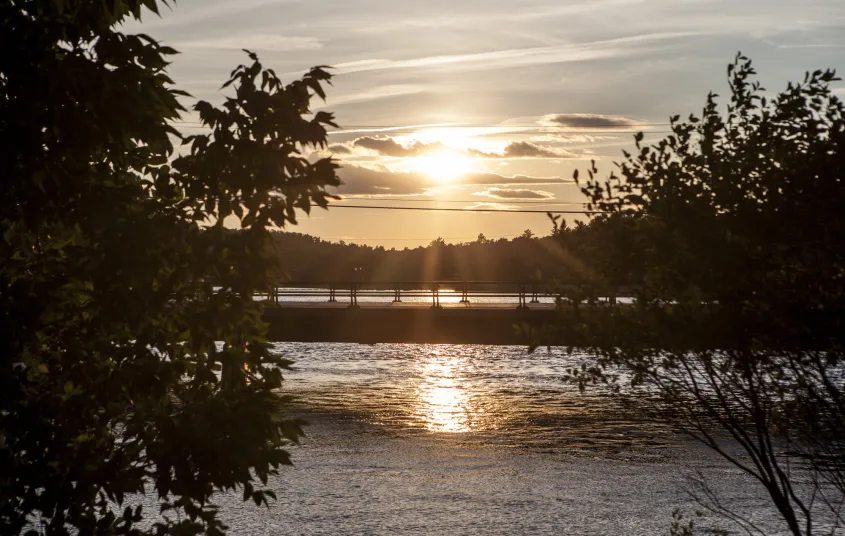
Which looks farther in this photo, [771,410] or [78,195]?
[771,410]

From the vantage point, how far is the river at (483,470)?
54.3 feet

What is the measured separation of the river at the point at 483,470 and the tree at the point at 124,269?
1.20m

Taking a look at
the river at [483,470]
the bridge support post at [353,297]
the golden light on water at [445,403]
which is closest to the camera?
the river at [483,470]

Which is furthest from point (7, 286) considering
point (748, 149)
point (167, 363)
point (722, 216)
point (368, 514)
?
point (368, 514)

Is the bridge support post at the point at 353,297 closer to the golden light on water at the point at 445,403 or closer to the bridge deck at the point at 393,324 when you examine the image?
the bridge deck at the point at 393,324

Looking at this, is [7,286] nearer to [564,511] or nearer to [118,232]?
[118,232]

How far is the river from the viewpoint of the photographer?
1655 centimetres

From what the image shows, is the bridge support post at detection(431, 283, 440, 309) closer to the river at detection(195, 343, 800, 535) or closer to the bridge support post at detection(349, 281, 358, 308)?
the bridge support post at detection(349, 281, 358, 308)

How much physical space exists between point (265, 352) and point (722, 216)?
375cm

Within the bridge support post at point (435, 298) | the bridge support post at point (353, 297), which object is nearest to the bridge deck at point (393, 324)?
the bridge support post at point (435, 298)

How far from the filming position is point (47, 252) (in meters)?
5.02

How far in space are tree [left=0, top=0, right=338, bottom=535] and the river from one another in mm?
1200

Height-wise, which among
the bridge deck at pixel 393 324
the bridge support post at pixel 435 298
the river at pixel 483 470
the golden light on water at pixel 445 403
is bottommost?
the golden light on water at pixel 445 403

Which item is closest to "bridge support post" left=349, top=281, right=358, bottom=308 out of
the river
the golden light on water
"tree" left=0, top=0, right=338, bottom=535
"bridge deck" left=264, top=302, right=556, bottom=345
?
"bridge deck" left=264, top=302, right=556, bottom=345
